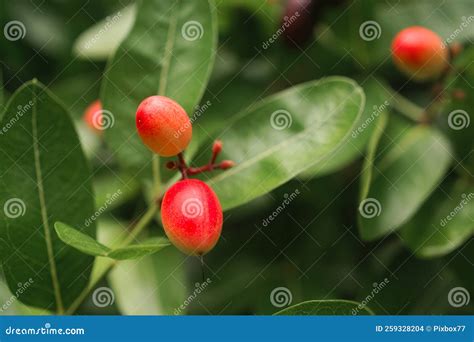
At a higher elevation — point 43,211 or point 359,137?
point 359,137

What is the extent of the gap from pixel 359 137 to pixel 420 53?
189mm

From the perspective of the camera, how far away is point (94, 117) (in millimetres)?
1310


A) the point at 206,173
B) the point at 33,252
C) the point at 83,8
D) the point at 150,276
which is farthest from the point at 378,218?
the point at 83,8

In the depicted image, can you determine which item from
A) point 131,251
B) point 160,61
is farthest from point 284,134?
point 131,251

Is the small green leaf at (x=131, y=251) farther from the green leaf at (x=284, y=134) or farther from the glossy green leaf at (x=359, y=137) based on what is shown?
the glossy green leaf at (x=359, y=137)

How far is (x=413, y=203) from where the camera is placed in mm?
1243

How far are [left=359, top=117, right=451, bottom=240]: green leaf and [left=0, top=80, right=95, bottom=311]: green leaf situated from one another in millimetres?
497

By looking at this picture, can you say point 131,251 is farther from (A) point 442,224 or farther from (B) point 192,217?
(A) point 442,224

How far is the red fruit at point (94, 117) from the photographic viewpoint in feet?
4.22

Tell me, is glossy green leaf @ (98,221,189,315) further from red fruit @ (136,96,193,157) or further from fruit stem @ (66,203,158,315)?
red fruit @ (136,96,193,157)

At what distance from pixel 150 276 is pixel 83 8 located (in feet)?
1.88

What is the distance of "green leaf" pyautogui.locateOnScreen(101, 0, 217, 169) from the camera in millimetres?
1194

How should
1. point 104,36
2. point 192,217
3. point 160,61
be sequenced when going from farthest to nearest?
point 104,36
point 160,61
point 192,217
